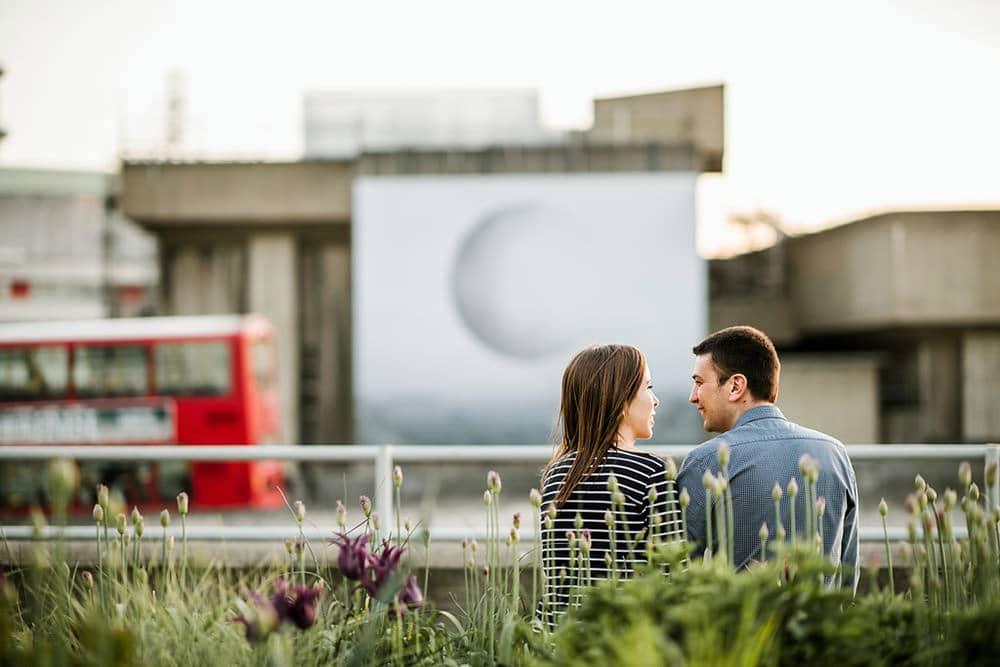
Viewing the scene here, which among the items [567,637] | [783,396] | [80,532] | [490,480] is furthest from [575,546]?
[783,396]

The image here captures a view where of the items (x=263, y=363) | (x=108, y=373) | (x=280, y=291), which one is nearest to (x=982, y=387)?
(x=263, y=363)

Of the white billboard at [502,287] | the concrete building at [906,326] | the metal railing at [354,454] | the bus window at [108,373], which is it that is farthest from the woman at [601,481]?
the concrete building at [906,326]

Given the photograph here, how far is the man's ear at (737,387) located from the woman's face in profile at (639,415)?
0.27m

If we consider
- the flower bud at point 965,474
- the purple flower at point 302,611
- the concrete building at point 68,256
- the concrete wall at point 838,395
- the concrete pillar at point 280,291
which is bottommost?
the concrete wall at point 838,395

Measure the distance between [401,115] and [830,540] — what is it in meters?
17.7

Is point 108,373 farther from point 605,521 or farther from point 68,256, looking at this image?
point 68,256

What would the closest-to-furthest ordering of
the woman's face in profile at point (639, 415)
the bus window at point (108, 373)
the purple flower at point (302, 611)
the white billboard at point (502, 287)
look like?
1. the purple flower at point (302, 611)
2. the woman's face in profile at point (639, 415)
3. the bus window at point (108, 373)
4. the white billboard at point (502, 287)

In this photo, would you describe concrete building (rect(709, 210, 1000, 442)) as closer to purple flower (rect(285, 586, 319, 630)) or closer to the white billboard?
the white billboard

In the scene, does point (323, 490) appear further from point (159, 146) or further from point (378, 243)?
point (159, 146)

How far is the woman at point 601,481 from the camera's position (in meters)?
2.86

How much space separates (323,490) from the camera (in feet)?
60.5

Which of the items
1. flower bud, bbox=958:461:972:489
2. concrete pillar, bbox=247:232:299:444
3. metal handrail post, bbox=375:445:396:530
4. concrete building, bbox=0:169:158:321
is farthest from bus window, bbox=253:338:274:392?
concrete building, bbox=0:169:158:321

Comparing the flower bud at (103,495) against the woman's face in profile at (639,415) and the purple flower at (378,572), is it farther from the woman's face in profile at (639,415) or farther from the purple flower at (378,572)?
the woman's face in profile at (639,415)

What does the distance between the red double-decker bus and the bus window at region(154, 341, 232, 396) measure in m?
0.01
